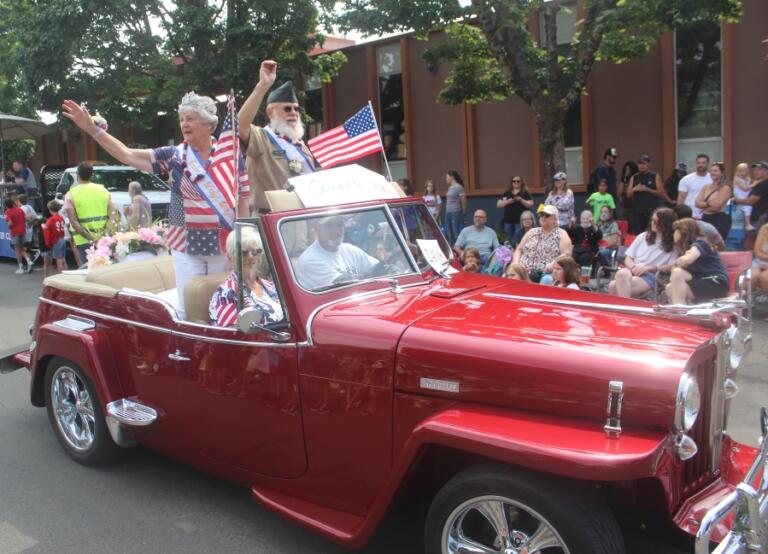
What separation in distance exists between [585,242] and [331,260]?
253 inches

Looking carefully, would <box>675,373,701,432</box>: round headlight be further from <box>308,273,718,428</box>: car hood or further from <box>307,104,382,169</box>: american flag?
<box>307,104,382,169</box>: american flag

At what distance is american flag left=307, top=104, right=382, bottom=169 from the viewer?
500cm

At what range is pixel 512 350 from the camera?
8.94ft

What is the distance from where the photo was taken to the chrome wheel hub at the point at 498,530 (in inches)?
100

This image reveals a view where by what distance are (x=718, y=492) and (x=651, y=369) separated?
0.73 m

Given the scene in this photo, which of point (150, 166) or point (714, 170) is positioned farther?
point (714, 170)

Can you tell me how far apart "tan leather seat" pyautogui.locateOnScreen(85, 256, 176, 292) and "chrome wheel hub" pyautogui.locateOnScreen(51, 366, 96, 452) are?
654 mm

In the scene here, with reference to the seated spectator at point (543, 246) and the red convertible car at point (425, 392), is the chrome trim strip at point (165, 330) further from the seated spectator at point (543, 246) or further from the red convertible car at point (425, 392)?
the seated spectator at point (543, 246)

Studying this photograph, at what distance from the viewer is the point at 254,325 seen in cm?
318

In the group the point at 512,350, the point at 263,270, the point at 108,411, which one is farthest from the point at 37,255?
the point at 512,350

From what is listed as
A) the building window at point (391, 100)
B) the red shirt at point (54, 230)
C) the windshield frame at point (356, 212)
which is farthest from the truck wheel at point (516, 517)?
the building window at point (391, 100)

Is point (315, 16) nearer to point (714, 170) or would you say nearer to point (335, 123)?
point (335, 123)

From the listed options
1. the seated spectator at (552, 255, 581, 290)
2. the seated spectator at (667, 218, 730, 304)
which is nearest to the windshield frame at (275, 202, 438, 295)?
the seated spectator at (552, 255, 581, 290)

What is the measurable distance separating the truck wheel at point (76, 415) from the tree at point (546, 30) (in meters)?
7.33
